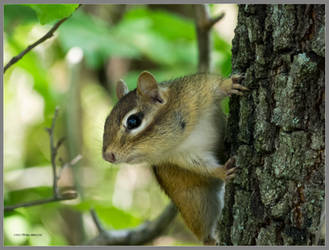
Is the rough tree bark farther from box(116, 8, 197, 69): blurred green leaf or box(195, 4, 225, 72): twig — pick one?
box(116, 8, 197, 69): blurred green leaf

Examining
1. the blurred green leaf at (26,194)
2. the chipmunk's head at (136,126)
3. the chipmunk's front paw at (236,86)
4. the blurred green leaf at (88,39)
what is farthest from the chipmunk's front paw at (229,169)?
the blurred green leaf at (88,39)

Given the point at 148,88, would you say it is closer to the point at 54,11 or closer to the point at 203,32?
the point at 54,11

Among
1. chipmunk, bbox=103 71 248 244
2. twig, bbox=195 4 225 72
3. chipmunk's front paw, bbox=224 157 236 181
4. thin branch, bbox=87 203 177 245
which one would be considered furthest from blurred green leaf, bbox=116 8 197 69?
chipmunk's front paw, bbox=224 157 236 181

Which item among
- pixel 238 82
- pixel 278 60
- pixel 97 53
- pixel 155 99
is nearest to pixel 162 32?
pixel 97 53

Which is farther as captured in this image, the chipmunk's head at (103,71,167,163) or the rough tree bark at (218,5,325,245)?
the chipmunk's head at (103,71,167,163)

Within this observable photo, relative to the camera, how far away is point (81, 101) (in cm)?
647

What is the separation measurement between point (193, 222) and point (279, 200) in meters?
1.20

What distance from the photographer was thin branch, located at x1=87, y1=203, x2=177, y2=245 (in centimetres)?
342

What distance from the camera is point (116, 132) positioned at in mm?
2711

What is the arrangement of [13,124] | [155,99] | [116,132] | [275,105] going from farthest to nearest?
[13,124] → [155,99] → [116,132] → [275,105]

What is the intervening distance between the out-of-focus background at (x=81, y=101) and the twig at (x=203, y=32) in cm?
20

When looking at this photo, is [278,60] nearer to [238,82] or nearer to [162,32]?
[238,82]

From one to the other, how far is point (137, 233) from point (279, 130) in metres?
1.88

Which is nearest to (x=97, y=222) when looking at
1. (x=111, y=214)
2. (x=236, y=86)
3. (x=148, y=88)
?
(x=111, y=214)
